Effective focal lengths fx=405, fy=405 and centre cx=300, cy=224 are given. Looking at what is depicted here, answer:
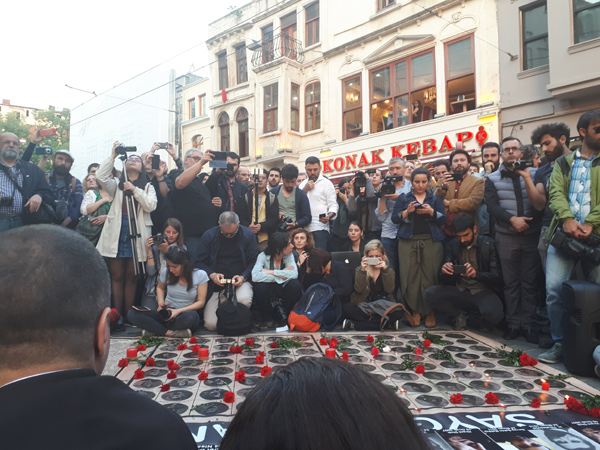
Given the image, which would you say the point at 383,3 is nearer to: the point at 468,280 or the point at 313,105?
the point at 313,105

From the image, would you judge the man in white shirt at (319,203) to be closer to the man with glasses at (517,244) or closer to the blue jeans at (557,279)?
the man with glasses at (517,244)

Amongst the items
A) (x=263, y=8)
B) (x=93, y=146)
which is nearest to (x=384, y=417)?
(x=263, y=8)

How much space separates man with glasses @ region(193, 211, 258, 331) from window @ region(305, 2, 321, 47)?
41.3 feet

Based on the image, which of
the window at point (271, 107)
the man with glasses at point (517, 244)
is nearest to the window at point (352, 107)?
the window at point (271, 107)

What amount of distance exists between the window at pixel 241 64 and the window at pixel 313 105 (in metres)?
3.73

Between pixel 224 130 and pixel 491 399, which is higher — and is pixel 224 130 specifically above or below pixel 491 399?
above

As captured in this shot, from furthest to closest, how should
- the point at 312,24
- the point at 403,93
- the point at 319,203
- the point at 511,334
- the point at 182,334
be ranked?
the point at 312,24, the point at 403,93, the point at 319,203, the point at 182,334, the point at 511,334

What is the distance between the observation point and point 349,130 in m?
14.8

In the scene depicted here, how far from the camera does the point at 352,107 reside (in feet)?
48.3

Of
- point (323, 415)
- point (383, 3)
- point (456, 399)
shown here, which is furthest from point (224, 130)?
point (323, 415)

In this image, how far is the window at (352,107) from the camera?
14.6m

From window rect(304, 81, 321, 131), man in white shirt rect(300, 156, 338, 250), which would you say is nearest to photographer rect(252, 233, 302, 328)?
man in white shirt rect(300, 156, 338, 250)

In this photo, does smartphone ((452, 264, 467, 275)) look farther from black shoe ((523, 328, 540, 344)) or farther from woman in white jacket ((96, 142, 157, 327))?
woman in white jacket ((96, 142, 157, 327))

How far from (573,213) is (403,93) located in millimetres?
10423
